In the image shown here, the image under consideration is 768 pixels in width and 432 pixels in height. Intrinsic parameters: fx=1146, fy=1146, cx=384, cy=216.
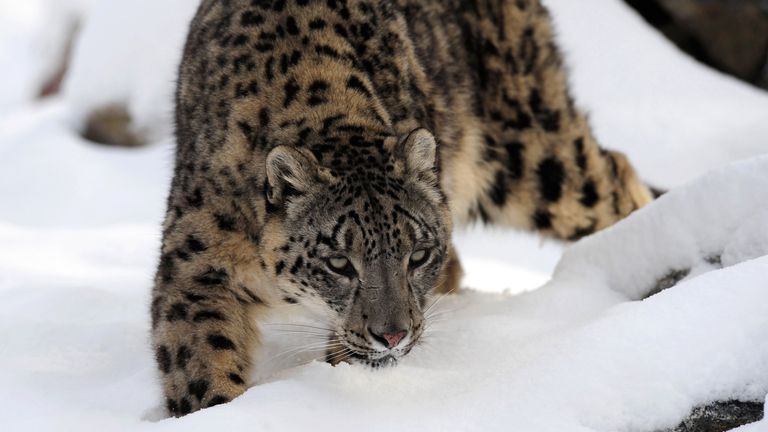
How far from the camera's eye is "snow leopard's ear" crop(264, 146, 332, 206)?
4254 mm

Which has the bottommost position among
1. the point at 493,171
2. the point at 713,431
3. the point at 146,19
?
the point at 146,19

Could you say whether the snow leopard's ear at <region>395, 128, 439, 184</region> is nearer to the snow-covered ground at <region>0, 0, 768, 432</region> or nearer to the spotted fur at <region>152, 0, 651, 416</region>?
the spotted fur at <region>152, 0, 651, 416</region>

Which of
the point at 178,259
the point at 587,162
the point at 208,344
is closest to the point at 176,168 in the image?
the point at 178,259

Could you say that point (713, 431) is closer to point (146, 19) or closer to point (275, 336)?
point (275, 336)

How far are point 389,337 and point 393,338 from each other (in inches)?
0.6

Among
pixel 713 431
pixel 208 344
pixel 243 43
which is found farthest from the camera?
pixel 243 43

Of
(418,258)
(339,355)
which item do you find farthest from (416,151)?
(339,355)

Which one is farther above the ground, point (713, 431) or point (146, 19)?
point (713, 431)

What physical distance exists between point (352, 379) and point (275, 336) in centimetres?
127

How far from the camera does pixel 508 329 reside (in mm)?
4797

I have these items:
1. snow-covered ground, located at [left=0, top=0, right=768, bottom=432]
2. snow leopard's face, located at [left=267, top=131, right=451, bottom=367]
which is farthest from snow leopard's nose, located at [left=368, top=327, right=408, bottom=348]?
snow-covered ground, located at [left=0, top=0, right=768, bottom=432]

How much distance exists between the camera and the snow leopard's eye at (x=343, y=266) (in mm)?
4270

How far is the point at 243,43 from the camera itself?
193 inches

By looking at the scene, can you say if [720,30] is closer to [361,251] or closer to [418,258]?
[418,258]
